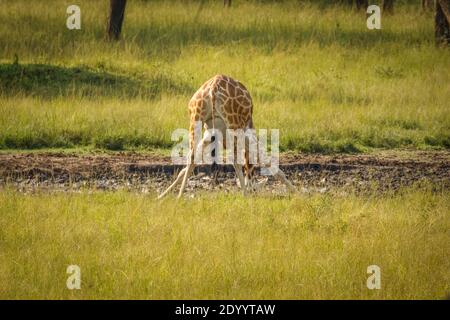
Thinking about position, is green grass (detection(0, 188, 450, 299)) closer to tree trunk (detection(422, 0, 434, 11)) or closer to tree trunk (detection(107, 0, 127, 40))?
tree trunk (detection(107, 0, 127, 40))

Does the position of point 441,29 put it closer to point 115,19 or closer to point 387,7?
point 387,7

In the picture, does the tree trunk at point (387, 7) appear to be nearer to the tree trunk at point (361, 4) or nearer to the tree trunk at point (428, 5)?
the tree trunk at point (361, 4)

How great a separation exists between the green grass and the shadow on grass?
15.9ft

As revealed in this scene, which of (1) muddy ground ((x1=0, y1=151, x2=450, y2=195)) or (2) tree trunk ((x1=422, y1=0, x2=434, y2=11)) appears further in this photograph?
(2) tree trunk ((x1=422, y1=0, x2=434, y2=11))

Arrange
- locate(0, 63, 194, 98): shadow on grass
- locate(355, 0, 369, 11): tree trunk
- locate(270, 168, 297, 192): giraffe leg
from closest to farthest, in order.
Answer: locate(270, 168, 297, 192): giraffe leg < locate(0, 63, 194, 98): shadow on grass < locate(355, 0, 369, 11): tree trunk

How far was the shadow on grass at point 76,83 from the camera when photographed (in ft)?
46.7

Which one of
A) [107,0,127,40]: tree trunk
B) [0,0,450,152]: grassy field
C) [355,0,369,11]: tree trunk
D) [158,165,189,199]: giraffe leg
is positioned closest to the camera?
[158,165,189,199]: giraffe leg

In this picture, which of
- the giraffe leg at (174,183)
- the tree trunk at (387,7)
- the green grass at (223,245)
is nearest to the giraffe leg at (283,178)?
the green grass at (223,245)

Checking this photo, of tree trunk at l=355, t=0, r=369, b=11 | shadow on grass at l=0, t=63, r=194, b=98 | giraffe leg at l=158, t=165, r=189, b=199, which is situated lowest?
giraffe leg at l=158, t=165, r=189, b=199

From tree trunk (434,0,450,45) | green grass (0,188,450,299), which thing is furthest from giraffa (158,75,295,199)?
tree trunk (434,0,450,45)

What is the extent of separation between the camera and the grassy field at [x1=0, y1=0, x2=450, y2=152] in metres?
12.6

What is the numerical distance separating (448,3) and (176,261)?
776 centimetres
